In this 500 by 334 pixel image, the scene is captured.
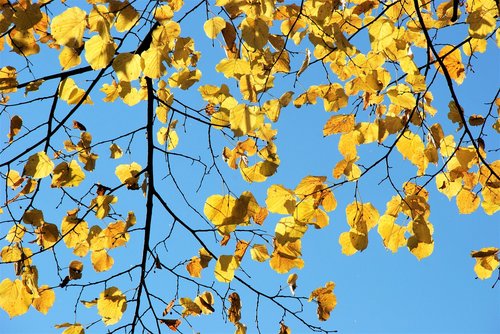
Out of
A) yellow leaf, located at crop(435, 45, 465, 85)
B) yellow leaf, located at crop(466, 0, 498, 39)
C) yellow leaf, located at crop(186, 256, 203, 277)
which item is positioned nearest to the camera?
yellow leaf, located at crop(466, 0, 498, 39)

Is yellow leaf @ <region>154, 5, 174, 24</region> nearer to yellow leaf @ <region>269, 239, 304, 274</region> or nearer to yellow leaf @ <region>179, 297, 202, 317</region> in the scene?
yellow leaf @ <region>269, 239, 304, 274</region>

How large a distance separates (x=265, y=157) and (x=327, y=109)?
34 centimetres

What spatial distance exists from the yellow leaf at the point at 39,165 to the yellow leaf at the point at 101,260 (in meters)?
0.41

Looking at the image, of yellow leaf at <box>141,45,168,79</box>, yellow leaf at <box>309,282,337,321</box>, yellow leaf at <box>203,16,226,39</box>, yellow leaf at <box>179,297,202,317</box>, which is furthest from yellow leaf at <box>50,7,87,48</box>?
yellow leaf at <box>309,282,337,321</box>

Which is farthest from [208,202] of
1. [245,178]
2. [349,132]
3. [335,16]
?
[335,16]

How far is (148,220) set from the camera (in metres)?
2.06

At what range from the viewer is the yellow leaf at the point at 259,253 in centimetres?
183

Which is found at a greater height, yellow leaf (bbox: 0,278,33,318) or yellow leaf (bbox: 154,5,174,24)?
yellow leaf (bbox: 154,5,174,24)

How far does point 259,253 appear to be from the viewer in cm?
184

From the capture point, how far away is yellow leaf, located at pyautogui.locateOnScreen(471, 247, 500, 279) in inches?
75.2

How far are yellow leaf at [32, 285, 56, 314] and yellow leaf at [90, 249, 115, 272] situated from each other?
0.18 m

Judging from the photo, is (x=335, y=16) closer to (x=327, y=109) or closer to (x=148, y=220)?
(x=327, y=109)

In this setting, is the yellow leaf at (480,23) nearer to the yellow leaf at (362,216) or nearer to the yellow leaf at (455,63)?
the yellow leaf at (455,63)

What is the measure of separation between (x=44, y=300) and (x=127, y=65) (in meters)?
0.98
